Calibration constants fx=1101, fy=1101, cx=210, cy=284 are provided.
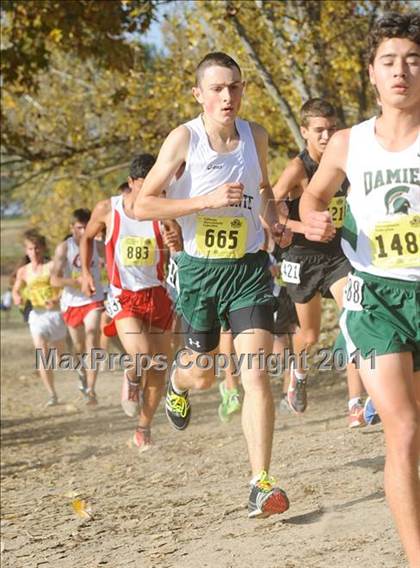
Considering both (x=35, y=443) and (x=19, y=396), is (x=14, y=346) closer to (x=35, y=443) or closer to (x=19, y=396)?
(x=19, y=396)

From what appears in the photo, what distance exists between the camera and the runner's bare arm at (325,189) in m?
4.46

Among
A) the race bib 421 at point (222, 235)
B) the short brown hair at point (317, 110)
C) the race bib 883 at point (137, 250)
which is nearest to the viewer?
the race bib 421 at point (222, 235)

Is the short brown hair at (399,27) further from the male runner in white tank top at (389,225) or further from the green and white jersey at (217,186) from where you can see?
the green and white jersey at (217,186)

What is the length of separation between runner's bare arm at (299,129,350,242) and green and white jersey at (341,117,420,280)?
53 millimetres

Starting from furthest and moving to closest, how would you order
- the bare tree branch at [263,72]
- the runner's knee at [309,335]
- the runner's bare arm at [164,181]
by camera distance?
the bare tree branch at [263,72]
the runner's knee at [309,335]
the runner's bare arm at [164,181]

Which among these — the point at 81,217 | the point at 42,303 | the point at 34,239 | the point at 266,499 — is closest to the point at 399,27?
the point at 266,499

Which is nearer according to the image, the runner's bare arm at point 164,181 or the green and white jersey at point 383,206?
the green and white jersey at point 383,206

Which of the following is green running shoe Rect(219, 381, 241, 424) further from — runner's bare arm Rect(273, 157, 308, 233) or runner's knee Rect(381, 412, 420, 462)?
runner's knee Rect(381, 412, 420, 462)

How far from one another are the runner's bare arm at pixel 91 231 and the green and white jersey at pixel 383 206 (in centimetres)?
505

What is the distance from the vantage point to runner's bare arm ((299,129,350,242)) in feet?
14.6

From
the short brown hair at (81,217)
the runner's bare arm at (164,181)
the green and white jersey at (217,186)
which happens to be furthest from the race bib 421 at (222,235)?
the short brown hair at (81,217)

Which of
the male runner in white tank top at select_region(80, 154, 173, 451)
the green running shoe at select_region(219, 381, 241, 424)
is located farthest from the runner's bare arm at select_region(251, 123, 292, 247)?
the green running shoe at select_region(219, 381, 241, 424)
